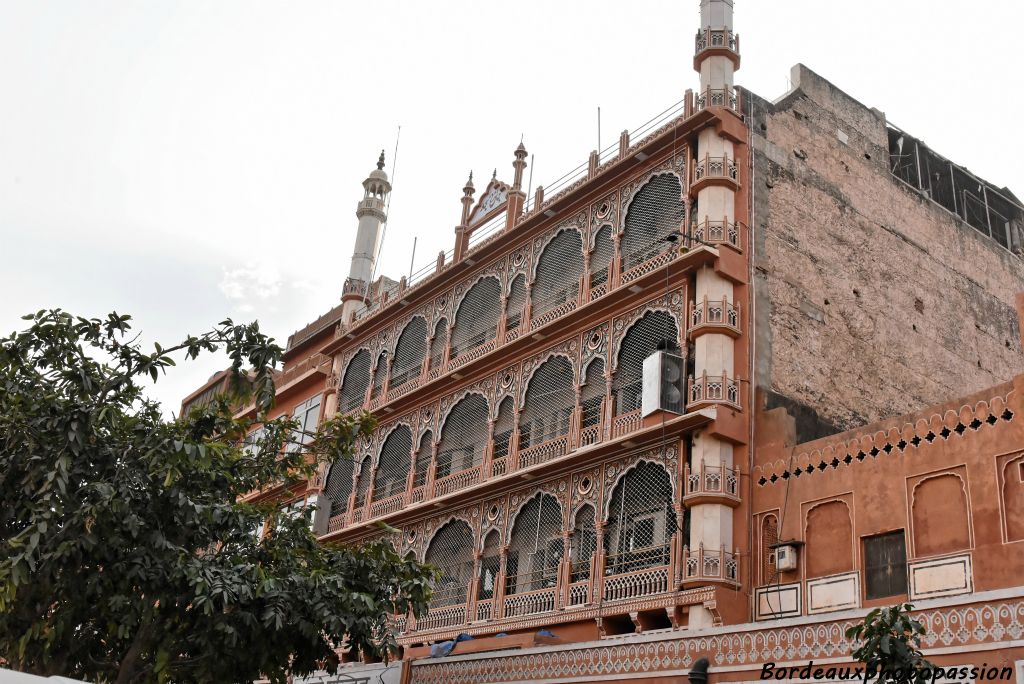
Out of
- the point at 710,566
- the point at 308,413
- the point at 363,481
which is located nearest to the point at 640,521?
the point at 710,566

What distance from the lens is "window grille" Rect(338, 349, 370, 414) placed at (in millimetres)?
27109

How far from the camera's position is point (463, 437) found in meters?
22.7

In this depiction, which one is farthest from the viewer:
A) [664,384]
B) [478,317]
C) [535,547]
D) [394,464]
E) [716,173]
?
→ [394,464]

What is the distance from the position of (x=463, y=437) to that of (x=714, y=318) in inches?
283

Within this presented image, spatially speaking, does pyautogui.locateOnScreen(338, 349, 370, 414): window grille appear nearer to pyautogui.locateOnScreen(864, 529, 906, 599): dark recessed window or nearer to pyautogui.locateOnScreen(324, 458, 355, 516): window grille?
pyautogui.locateOnScreen(324, 458, 355, 516): window grille

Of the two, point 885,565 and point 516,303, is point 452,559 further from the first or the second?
point 885,565

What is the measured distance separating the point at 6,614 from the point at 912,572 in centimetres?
1110

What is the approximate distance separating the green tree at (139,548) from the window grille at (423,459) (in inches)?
350

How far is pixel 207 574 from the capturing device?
12469mm

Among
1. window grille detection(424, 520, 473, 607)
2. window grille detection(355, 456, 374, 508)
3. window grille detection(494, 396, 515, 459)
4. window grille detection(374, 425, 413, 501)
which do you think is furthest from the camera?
window grille detection(355, 456, 374, 508)

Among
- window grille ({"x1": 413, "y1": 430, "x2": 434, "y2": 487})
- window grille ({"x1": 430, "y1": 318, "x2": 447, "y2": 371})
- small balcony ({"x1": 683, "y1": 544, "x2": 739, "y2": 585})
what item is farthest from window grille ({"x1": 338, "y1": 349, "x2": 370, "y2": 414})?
small balcony ({"x1": 683, "y1": 544, "x2": 739, "y2": 585})

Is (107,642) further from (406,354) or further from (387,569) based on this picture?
(406,354)

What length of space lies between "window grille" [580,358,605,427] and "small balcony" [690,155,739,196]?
356 cm

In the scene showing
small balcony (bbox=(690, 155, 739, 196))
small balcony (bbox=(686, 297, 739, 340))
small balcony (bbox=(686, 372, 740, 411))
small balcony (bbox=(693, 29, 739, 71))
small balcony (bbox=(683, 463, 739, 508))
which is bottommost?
small balcony (bbox=(683, 463, 739, 508))
